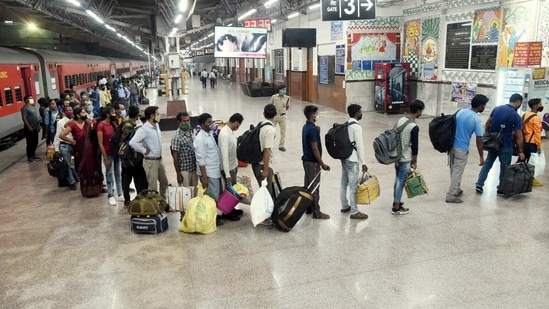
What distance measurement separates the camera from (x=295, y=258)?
14.4ft

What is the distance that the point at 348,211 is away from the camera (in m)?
5.65

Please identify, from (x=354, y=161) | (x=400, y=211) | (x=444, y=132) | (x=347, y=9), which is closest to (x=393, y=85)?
(x=347, y=9)

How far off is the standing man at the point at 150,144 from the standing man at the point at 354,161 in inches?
93.4

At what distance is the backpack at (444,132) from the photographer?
18.5ft

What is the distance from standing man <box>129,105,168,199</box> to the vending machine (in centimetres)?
1064

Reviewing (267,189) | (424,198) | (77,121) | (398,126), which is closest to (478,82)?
(424,198)

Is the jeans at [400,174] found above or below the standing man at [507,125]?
below

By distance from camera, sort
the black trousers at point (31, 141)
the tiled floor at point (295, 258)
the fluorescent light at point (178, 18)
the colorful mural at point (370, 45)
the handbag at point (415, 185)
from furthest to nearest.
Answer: the colorful mural at point (370, 45)
the fluorescent light at point (178, 18)
the black trousers at point (31, 141)
the handbag at point (415, 185)
the tiled floor at point (295, 258)

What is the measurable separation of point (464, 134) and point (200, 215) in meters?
3.54

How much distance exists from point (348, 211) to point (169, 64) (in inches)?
397

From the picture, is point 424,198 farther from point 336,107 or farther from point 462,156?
point 336,107

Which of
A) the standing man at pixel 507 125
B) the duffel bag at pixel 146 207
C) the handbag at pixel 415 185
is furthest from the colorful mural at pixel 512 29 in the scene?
the duffel bag at pixel 146 207

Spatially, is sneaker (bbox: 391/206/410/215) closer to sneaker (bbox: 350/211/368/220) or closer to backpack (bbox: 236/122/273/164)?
sneaker (bbox: 350/211/368/220)

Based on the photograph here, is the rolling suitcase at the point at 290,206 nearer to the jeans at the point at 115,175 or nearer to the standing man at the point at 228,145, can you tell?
the standing man at the point at 228,145
